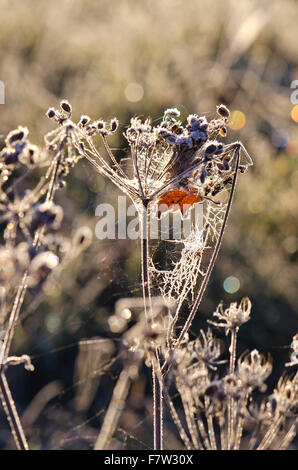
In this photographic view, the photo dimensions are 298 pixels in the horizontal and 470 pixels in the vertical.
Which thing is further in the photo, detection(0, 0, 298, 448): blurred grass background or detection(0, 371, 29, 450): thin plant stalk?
detection(0, 0, 298, 448): blurred grass background

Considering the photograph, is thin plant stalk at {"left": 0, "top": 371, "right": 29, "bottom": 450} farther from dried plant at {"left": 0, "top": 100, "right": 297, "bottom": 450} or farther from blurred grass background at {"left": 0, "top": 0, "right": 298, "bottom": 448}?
blurred grass background at {"left": 0, "top": 0, "right": 298, "bottom": 448}

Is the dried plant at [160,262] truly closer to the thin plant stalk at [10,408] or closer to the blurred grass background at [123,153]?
the thin plant stalk at [10,408]

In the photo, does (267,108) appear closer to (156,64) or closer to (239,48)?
(239,48)

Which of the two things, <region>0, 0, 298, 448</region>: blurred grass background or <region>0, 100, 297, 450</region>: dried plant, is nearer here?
<region>0, 100, 297, 450</region>: dried plant

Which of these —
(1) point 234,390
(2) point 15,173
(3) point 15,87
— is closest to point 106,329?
(2) point 15,173

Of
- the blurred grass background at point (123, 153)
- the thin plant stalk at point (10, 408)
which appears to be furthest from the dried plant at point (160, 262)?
the blurred grass background at point (123, 153)

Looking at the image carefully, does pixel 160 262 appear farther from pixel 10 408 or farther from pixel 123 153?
pixel 123 153

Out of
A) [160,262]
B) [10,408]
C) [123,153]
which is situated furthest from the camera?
[123,153]

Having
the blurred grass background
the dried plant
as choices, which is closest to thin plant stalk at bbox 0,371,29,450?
the dried plant

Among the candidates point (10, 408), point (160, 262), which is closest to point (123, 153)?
point (160, 262)
